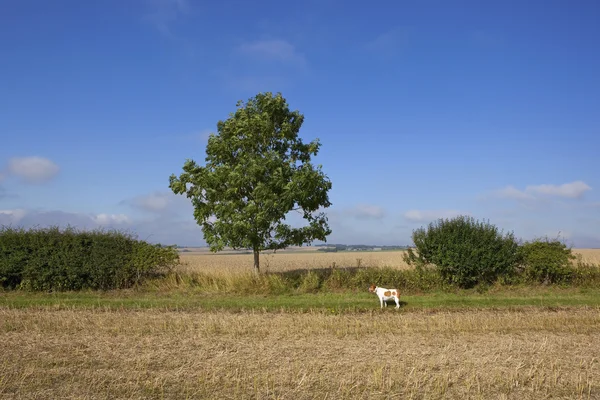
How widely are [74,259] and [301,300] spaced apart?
36.9ft

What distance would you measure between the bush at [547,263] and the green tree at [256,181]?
9662mm

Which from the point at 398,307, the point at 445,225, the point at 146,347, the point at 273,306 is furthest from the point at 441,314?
the point at 146,347

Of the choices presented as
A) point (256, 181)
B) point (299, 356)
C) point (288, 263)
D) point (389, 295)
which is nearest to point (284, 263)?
point (288, 263)

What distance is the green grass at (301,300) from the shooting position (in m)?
17.4

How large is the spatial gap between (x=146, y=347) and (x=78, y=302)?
9062 mm

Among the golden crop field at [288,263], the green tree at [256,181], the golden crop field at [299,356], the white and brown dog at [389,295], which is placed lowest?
the golden crop field at [299,356]

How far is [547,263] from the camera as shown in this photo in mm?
22500

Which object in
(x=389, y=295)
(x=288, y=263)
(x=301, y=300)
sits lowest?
(x=301, y=300)

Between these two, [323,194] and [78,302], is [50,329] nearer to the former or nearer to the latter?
[78,302]

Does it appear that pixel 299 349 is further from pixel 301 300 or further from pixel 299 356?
pixel 301 300

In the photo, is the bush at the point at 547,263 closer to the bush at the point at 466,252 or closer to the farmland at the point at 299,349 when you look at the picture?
the bush at the point at 466,252

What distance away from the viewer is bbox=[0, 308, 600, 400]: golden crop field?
8180mm

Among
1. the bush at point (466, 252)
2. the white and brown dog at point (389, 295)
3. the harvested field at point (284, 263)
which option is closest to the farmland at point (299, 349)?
the white and brown dog at point (389, 295)

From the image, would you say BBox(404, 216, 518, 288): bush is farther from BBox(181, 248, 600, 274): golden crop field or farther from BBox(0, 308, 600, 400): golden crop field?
BBox(0, 308, 600, 400): golden crop field
